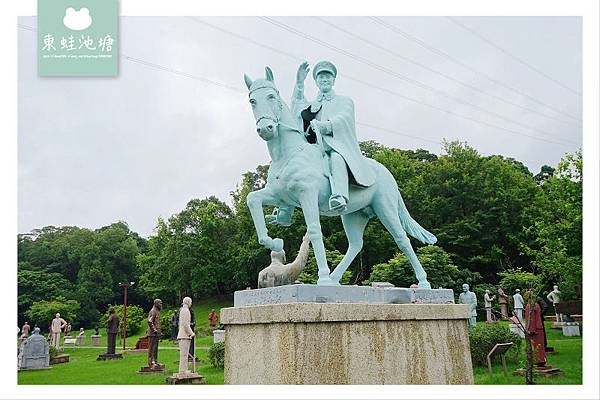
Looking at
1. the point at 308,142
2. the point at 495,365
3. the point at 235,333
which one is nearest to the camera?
the point at 235,333

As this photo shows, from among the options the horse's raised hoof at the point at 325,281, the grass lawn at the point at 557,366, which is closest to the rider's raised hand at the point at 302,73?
the horse's raised hoof at the point at 325,281

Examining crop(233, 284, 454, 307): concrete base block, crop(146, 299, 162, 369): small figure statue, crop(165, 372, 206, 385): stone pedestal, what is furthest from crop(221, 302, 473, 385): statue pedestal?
crop(146, 299, 162, 369): small figure statue

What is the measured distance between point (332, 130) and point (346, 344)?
237cm

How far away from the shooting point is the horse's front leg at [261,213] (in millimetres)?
5762

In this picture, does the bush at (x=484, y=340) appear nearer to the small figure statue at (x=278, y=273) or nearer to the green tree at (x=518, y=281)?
the small figure statue at (x=278, y=273)

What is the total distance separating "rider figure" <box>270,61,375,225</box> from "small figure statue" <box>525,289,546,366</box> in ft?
22.1

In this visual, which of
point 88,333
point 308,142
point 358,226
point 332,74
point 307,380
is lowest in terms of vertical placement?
point 88,333

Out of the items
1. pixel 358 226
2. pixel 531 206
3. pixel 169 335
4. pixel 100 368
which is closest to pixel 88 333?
pixel 169 335

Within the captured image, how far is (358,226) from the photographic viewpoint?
681 centimetres

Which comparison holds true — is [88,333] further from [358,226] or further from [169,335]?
[358,226]

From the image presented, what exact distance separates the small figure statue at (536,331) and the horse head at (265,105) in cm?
769

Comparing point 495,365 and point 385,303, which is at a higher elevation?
point 385,303

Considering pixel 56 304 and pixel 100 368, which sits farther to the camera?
pixel 56 304

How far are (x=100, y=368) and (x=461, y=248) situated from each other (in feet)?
64.8
